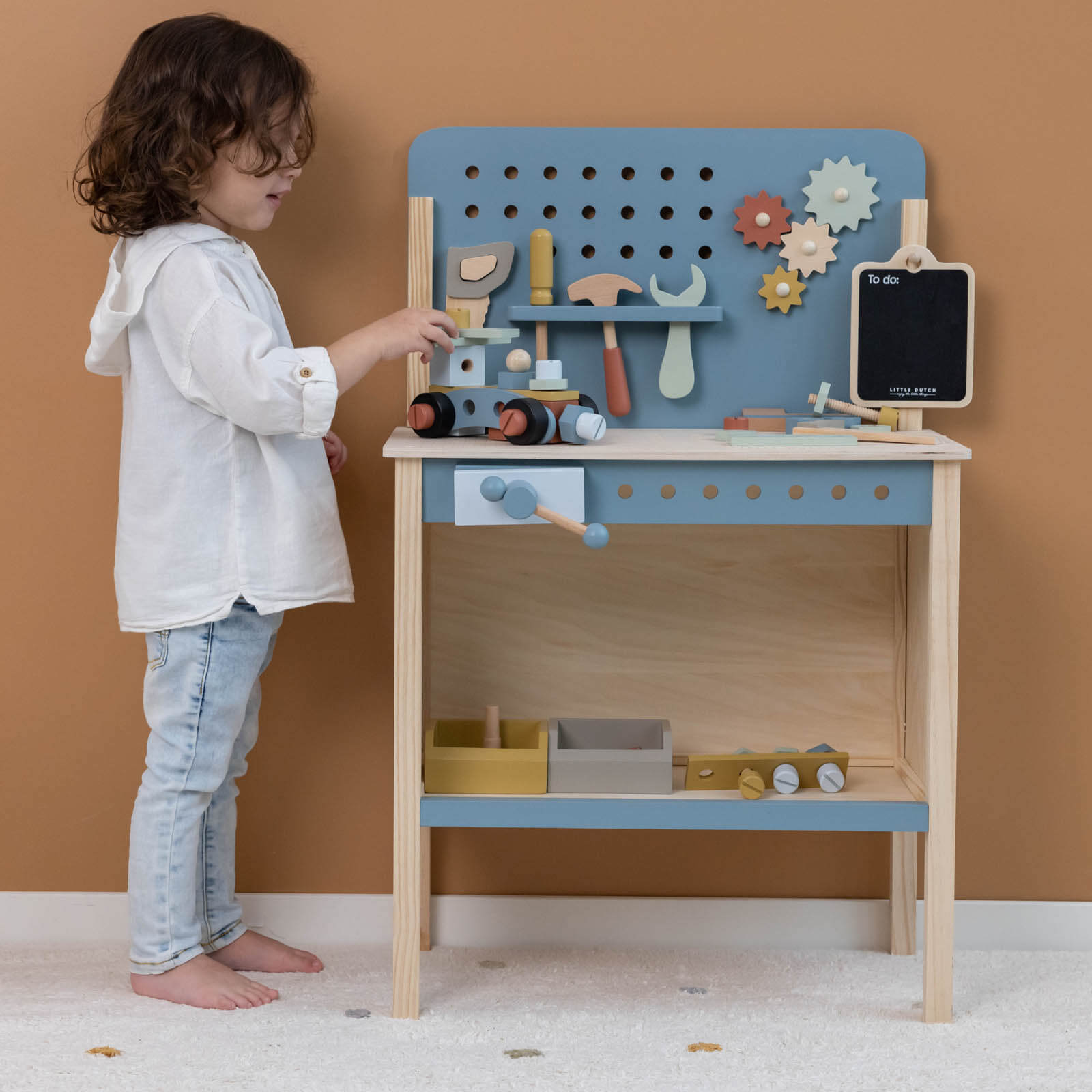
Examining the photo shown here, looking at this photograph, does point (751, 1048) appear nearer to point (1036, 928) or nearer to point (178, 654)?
point (1036, 928)

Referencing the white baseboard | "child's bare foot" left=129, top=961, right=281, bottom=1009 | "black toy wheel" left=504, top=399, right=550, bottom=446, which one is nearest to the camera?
"black toy wheel" left=504, top=399, right=550, bottom=446

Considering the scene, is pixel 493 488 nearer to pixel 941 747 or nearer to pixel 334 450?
pixel 334 450

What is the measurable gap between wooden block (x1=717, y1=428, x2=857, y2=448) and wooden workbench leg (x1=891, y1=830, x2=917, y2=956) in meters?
0.58

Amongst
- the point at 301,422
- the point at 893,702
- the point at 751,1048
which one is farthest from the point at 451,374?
the point at 751,1048

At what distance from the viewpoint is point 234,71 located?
136cm

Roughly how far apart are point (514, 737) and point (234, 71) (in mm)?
847

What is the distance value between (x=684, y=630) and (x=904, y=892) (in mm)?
451

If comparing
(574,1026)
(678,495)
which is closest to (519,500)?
(678,495)

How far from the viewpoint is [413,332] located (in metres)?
1.42

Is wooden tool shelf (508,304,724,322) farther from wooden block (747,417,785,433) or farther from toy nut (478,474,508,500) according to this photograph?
toy nut (478,474,508,500)

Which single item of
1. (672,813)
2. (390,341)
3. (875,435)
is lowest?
(672,813)

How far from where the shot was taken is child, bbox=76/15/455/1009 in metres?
1.34

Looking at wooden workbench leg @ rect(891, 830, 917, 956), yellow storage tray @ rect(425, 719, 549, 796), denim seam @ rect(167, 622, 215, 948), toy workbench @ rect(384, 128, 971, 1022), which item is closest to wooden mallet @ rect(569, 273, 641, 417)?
toy workbench @ rect(384, 128, 971, 1022)

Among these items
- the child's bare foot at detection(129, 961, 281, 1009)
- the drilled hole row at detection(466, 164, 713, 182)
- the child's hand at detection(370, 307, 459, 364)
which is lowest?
the child's bare foot at detection(129, 961, 281, 1009)
